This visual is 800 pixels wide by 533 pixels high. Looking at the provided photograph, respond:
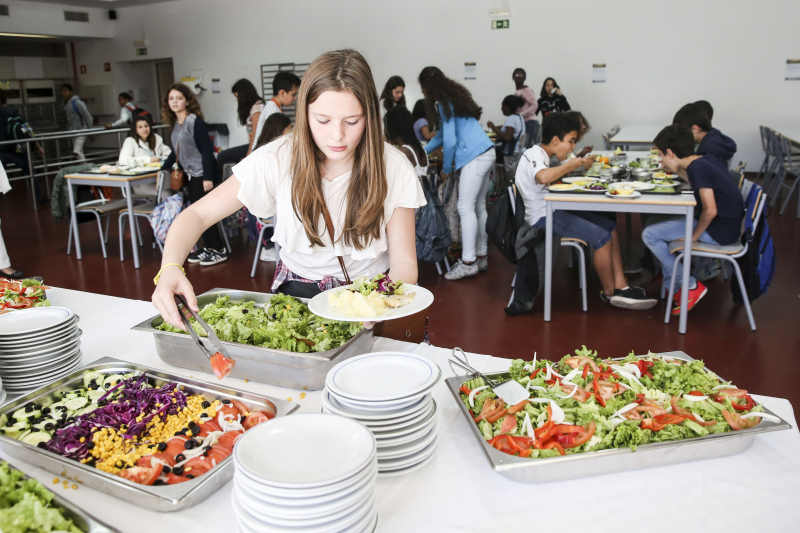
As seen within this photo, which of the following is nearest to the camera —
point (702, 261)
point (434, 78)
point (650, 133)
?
point (702, 261)

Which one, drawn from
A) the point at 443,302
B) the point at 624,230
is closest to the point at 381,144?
Result: the point at 443,302

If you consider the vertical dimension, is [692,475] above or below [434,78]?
below

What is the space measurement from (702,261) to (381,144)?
296cm

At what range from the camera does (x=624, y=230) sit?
19.8 feet

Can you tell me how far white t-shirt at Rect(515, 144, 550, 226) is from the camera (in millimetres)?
3902

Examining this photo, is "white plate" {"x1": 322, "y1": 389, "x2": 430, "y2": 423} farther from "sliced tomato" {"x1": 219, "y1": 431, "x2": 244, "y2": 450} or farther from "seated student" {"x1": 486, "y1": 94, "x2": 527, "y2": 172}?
"seated student" {"x1": 486, "y1": 94, "x2": 527, "y2": 172}

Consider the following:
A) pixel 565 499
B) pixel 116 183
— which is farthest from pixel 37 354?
pixel 116 183

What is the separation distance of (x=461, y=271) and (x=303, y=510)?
12.6 ft

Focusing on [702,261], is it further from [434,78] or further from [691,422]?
[691,422]

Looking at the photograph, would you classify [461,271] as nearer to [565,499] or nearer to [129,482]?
[565,499]

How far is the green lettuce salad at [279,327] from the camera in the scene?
4.78ft

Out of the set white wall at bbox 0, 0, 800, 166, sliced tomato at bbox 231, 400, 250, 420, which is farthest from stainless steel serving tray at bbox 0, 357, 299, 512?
white wall at bbox 0, 0, 800, 166

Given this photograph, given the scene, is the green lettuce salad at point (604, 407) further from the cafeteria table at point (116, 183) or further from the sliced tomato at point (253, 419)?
the cafeteria table at point (116, 183)

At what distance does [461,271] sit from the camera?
182 inches
